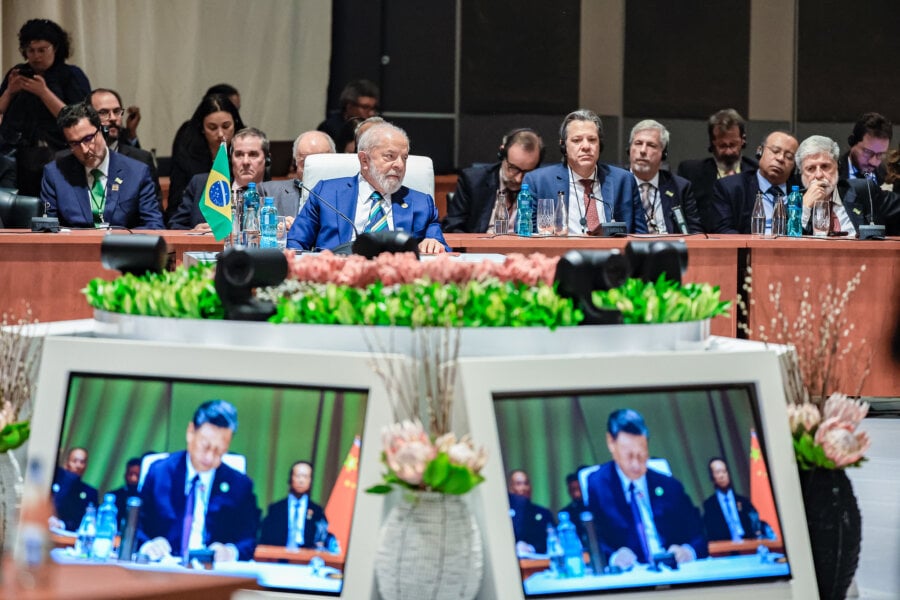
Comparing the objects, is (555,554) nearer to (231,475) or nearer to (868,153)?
(231,475)

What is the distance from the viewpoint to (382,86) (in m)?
9.05

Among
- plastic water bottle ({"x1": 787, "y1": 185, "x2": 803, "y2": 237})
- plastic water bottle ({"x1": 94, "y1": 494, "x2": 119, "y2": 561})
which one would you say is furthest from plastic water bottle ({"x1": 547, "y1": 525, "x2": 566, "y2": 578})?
plastic water bottle ({"x1": 787, "y1": 185, "x2": 803, "y2": 237})

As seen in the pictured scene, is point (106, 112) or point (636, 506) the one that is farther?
point (106, 112)

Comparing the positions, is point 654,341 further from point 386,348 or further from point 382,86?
point 382,86

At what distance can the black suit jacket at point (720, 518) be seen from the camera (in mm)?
2887

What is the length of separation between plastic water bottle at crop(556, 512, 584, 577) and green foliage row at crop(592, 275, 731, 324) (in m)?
0.52

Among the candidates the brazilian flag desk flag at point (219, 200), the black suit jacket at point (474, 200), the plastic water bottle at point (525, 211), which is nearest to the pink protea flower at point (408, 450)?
the brazilian flag desk flag at point (219, 200)

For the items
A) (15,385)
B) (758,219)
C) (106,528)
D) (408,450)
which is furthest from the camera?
(758,219)

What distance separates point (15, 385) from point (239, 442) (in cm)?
66

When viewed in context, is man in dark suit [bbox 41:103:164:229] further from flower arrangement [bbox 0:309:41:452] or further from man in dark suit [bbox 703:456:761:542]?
man in dark suit [bbox 703:456:761:542]

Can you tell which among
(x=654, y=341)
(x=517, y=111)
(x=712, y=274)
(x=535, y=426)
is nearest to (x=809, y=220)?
(x=712, y=274)

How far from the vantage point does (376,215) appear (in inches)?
219

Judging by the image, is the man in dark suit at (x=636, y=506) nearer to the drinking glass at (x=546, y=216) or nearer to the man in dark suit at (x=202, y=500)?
the man in dark suit at (x=202, y=500)

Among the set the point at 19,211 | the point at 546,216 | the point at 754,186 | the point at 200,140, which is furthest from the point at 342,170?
the point at 754,186
